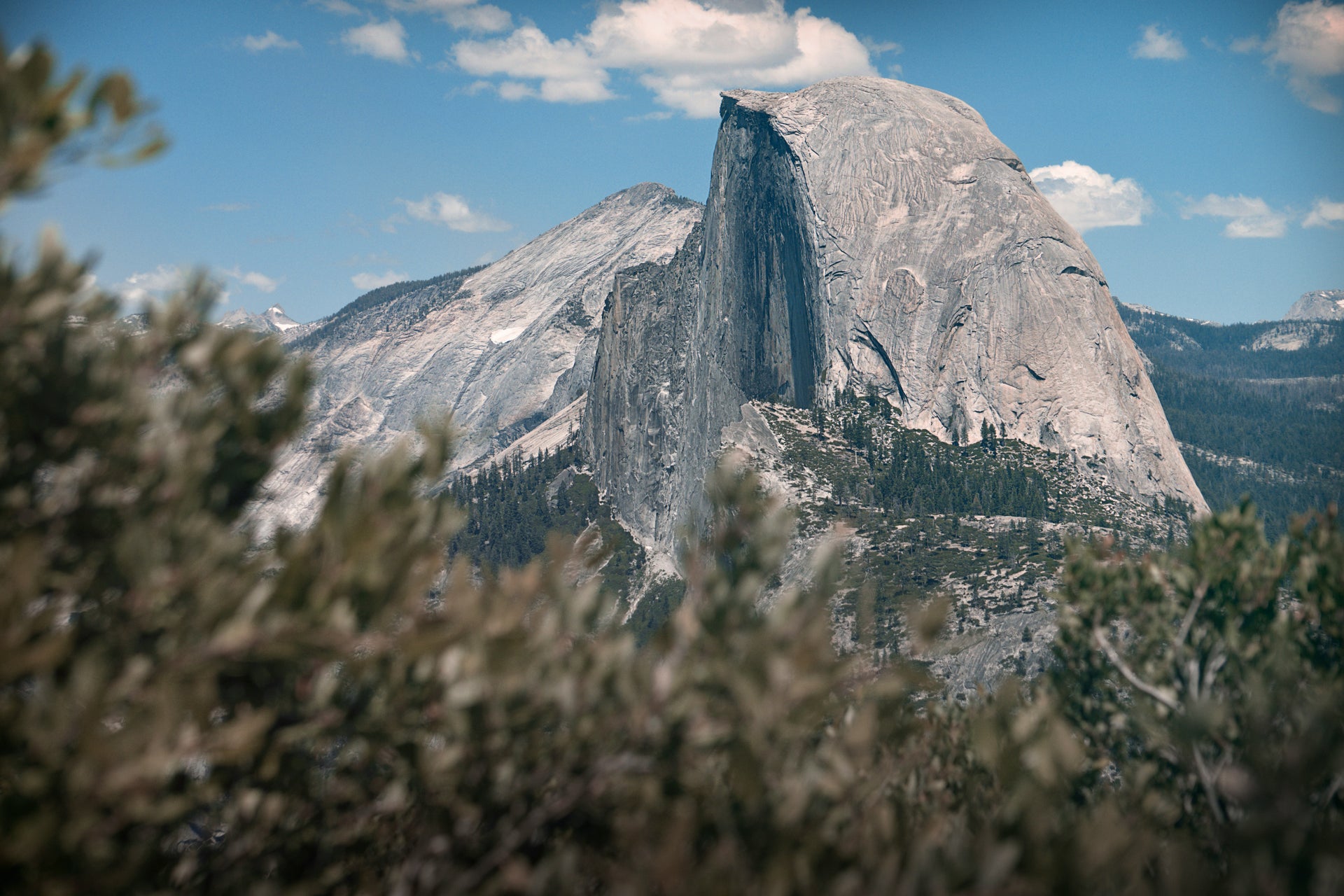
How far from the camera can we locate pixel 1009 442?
146m

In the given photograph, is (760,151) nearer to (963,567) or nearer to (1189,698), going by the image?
(963,567)

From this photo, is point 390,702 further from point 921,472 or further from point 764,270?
point 764,270

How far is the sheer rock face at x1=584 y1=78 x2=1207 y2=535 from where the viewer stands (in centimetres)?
15025

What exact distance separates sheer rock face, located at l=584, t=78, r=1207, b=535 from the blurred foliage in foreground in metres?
143

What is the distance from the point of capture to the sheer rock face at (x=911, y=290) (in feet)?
493

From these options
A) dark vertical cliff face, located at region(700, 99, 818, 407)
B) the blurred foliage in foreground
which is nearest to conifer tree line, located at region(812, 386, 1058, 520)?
dark vertical cliff face, located at region(700, 99, 818, 407)

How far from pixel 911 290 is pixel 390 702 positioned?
16085 centimetres

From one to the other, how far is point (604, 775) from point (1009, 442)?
151 m

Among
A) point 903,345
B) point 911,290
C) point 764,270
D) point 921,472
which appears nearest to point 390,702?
point 921,472

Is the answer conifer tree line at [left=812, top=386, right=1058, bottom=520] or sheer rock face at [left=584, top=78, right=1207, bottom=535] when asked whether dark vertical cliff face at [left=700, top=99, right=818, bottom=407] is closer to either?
sheer rock face at [left=584, top=78, right=1207, bottom=535]

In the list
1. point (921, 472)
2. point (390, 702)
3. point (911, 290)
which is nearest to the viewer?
point (390, 702)

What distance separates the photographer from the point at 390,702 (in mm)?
5969

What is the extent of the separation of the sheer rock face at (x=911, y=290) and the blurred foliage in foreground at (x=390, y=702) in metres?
143

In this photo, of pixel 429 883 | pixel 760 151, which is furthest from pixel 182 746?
pixel 760 151
